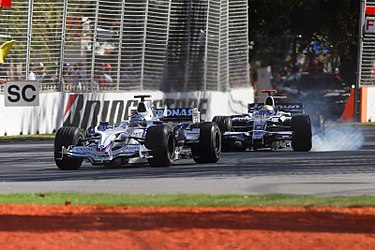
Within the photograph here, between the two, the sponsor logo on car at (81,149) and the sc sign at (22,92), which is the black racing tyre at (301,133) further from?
the sc sign at (22,92)

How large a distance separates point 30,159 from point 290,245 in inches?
572

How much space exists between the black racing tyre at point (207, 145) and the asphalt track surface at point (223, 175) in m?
0.24

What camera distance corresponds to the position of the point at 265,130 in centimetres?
2533

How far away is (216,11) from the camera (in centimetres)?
4141

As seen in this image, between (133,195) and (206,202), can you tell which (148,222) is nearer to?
(206,202)

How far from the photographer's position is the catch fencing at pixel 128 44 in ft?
110

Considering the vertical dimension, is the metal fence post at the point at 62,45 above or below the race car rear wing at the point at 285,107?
above

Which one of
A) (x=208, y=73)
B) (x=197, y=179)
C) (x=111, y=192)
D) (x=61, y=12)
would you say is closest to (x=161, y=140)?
(x=197, y=179)

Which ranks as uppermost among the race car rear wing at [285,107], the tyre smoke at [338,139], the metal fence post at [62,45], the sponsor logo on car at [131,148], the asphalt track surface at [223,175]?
the metal fence post at [62,45]

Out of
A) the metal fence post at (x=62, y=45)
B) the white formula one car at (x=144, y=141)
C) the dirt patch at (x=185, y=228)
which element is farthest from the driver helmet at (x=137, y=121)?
the metal fence post at (x=62, y=45)

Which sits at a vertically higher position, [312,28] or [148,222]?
[312,28]

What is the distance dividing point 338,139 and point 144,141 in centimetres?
1063

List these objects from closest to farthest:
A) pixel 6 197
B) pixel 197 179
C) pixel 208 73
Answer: pixel 6 197 → pixel 197 179 → pixel 208 73

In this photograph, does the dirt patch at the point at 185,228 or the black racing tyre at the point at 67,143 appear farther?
the black racing tyre at the point at 67,143
